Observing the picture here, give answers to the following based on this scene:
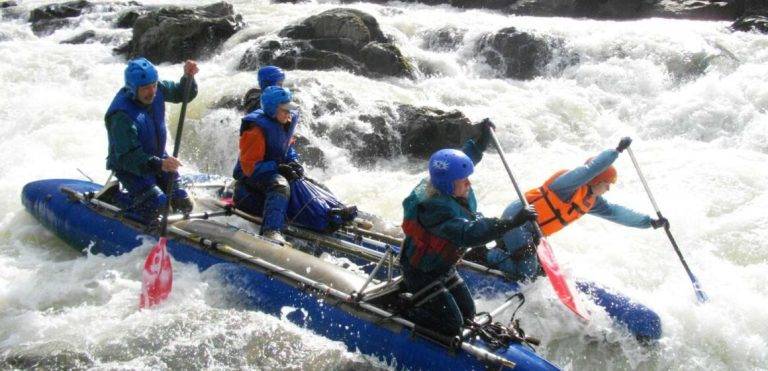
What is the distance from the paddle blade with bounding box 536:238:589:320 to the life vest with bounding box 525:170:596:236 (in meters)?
0.53

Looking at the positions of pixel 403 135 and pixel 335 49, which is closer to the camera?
pixel 403 135

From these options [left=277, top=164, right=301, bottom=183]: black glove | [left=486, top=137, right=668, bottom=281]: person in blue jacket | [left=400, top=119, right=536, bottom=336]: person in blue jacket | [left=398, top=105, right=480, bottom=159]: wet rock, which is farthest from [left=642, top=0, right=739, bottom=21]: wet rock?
[left=400, top=119, right=536, bottom=336]: person in blue jacket

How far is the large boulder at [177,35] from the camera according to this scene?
1506 cm

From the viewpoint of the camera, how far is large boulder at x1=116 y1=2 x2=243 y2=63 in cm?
1506

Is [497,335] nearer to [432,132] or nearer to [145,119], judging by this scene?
[145,119]

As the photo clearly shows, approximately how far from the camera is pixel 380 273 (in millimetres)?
5402

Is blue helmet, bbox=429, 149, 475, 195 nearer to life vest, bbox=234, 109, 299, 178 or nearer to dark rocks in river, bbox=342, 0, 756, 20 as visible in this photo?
life vest, bbox=234, 109, 299, 178

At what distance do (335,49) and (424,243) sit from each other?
10180 millimetres

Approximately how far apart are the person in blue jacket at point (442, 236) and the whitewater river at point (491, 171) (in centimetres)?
54

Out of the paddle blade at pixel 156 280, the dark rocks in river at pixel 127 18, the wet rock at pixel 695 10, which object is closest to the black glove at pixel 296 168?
the paddle blade at pixel 156 280

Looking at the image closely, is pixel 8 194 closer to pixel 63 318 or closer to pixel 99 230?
pixel 99 230

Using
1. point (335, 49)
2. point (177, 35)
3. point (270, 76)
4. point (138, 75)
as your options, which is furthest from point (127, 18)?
point (138, 75)

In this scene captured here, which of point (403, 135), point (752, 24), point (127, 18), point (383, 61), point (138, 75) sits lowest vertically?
point (127, 18)

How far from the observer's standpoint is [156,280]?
16.3ft
